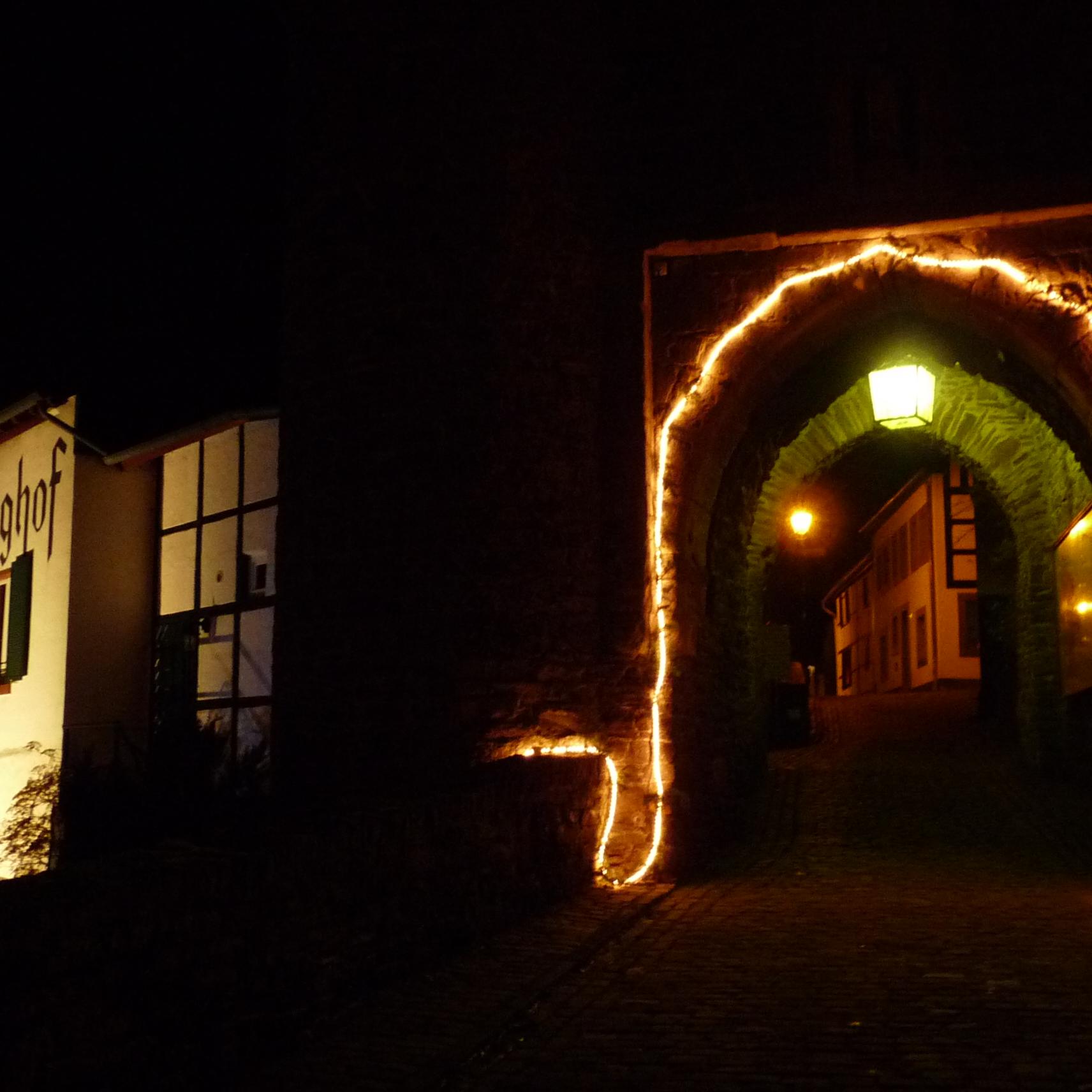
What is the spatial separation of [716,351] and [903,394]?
200 cm

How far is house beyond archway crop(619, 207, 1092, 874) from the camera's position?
884cm

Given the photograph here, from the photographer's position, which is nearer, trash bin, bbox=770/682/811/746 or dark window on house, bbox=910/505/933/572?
trash bin, bbox=770/682/811/746

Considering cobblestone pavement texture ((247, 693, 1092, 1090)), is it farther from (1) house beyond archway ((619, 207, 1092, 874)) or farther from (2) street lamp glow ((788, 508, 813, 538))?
(2) street lamp glow ((788, 508, 813, 538))

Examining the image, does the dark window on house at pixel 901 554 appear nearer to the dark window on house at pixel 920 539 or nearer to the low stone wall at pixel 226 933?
the dark window on house at pixel 920 539

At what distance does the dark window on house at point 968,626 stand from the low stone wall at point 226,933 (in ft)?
71.4

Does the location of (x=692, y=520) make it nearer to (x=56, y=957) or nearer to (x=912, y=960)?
(x=912, y=960)

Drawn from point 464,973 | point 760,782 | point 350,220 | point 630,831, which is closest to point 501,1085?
point 464,973

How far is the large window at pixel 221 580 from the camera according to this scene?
1199 centimetres

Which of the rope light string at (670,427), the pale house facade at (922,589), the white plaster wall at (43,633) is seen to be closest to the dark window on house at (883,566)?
the pale house facade at (922,589)

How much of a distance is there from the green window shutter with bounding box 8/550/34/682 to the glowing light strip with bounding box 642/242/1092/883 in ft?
22.2

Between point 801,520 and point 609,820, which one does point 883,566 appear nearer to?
point 801,520

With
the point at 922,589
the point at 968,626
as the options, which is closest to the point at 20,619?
the point at 968,626

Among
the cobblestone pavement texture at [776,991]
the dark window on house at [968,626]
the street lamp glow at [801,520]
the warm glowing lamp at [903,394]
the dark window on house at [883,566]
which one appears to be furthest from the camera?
the dark window on house at [883,566]

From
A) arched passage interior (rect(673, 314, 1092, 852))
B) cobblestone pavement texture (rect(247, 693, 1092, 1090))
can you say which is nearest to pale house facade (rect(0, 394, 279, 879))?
arched passage interior (rect(673, 314, 1092, 852))
